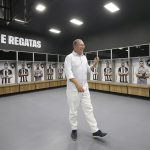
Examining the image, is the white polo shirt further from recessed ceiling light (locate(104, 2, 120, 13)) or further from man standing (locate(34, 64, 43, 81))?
man standing (locate(34, 64, 43, 81))

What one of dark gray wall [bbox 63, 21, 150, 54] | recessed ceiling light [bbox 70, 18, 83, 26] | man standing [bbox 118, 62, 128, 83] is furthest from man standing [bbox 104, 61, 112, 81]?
recessed ceiling light [bbox 70, 18, 83, 26]

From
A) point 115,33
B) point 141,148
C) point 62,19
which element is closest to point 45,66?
point 62,19

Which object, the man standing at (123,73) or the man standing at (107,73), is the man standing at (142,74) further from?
the man standing at (107,73)

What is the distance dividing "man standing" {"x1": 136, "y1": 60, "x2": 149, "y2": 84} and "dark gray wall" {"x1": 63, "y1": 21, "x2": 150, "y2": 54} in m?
0.95

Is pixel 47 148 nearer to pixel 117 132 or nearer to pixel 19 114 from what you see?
pixel 117 132

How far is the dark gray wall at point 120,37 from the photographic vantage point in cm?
558

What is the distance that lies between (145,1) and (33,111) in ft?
13.9

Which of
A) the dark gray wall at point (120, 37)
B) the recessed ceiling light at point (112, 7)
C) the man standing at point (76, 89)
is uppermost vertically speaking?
the recessed ceiling light at point (112, 7)

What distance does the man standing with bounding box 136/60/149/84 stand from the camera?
549cm

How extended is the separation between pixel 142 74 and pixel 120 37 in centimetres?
194

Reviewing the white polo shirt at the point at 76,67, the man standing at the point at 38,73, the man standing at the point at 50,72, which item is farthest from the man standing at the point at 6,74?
the white polo shirt at the point at 76,67

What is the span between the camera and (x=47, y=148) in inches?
79.7

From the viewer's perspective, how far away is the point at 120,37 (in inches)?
251

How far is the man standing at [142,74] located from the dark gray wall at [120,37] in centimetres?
95
